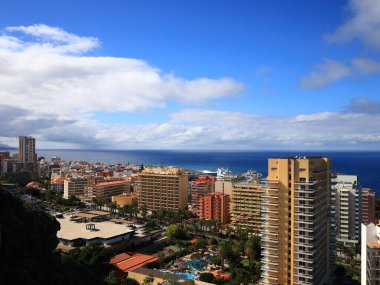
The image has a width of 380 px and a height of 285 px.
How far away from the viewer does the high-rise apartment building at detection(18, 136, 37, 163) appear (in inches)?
3821

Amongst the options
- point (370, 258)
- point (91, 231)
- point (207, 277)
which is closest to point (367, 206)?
point (207, 277)

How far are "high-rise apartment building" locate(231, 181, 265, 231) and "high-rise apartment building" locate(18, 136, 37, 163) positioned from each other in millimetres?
71869

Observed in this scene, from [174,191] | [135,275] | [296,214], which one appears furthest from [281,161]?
[174,191]

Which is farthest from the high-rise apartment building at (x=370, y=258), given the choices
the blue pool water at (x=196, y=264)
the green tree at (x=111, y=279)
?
the blue pool water at (x=196, y=264)

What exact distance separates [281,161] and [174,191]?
31.7 metres

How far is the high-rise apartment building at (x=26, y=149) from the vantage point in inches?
3821

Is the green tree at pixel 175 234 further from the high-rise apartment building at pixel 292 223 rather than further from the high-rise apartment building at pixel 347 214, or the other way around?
the high-rise apartment building at pixel 347 214

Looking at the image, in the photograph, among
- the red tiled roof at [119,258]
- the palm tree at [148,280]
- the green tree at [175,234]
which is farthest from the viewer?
the green tree at [175,234]

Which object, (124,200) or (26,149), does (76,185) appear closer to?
(124,200)

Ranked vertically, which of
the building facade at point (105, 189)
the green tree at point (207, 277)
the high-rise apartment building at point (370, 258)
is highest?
the high-rise apartment building at point (370, 258)

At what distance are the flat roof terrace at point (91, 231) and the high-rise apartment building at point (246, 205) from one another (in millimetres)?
13352

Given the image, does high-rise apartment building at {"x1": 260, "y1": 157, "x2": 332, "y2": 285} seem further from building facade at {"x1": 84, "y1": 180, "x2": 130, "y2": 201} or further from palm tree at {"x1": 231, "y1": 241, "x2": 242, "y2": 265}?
building facade at {"x1": 84, "y1": 180, "x2": 130, "y2": 201}

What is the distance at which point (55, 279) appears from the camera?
16.1 meters

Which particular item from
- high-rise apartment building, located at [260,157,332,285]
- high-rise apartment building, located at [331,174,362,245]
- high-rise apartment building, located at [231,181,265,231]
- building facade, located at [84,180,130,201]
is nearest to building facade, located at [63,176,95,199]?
building facade, located at [84,180,130,201]
